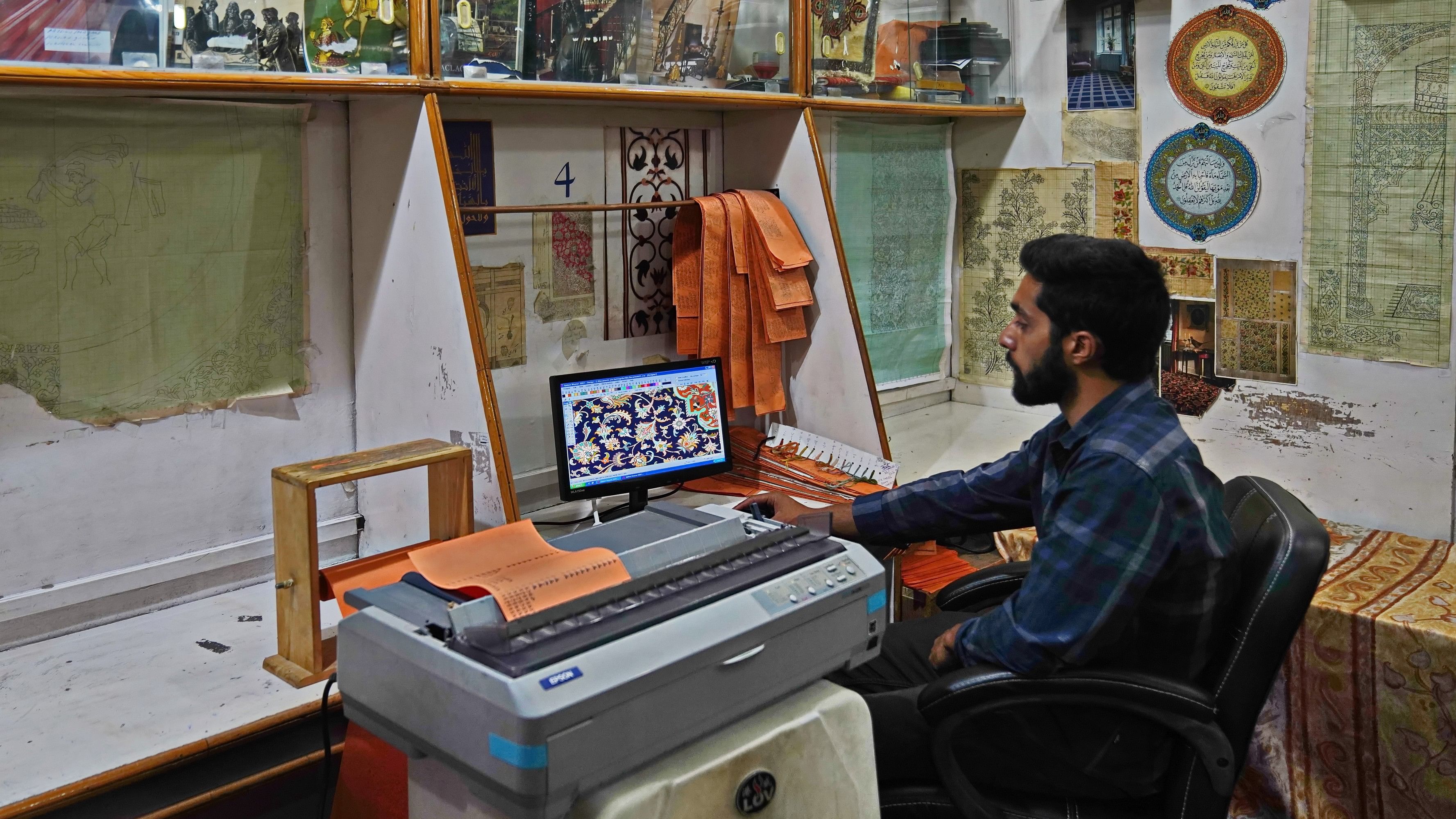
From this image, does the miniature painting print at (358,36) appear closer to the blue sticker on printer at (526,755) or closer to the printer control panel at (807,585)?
the printer control panel at (807,585)

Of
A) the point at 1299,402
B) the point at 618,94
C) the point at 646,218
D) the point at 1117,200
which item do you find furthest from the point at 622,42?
the point at 1299,402

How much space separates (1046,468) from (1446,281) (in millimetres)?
1498

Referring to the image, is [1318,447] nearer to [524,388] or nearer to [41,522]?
[524,388]

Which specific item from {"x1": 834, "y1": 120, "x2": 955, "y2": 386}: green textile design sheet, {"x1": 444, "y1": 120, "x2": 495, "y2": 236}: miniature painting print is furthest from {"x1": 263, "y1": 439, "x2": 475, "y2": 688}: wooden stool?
{"x1": 834, "y1": 120, "x2": 955, "y2": 386}: green textile design sheet

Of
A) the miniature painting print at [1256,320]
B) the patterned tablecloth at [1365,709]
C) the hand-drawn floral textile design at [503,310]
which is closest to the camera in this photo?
the patterned tablecloth at [1365,709]

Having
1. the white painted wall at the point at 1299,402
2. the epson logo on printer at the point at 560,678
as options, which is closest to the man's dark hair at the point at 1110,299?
the epson logo on printer at the point at 560,678

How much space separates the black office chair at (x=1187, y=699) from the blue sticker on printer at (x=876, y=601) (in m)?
0.13

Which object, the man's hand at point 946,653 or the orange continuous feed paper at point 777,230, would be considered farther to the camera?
the orange continuous feed paper at point 777,230

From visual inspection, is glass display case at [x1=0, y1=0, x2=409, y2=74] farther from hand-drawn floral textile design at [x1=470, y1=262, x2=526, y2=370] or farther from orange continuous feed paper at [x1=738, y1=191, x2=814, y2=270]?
orange continuous feed paper at [x1=738, y1=191, x2=814, y2=270]

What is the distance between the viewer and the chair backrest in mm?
1588

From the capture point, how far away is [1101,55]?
3258 millimetres

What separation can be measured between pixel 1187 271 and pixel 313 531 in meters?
2.32

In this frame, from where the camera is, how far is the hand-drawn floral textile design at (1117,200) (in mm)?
3248

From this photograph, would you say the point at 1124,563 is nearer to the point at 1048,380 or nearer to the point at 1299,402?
the point at 1048,380
